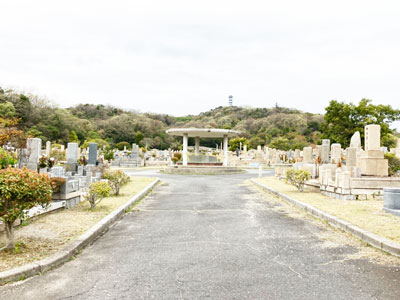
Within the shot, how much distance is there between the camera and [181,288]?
3.37m

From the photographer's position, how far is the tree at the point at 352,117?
3472 centimetres

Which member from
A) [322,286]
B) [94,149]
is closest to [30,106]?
[94,149]

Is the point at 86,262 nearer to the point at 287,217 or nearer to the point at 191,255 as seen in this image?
the point at 191,255

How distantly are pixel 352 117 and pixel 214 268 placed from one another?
3642 cm

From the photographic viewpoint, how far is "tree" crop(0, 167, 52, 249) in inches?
163

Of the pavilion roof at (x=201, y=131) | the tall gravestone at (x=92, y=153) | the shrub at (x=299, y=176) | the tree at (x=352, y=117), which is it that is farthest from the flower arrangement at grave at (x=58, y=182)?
the tree at (x=352, y=117)

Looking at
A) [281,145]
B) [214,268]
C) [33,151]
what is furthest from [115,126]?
[214,268]

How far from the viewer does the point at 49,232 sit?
18.3 feet

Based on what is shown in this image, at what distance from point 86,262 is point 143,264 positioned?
0.80 meters

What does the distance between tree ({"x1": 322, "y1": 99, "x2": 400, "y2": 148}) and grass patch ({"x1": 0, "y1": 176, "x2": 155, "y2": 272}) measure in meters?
32.6

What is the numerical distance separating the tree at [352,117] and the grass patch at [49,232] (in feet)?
107

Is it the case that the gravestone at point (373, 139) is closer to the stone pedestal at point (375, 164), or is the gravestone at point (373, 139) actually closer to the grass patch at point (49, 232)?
the stone pedestal at point (375, 164)

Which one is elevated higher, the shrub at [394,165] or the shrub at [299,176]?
the shrub at [394,165]

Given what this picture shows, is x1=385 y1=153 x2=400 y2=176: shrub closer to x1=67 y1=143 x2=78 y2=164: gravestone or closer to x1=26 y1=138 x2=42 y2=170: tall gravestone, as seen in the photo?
x1=67 y1=143 x2=78 y2=164: gravestone
